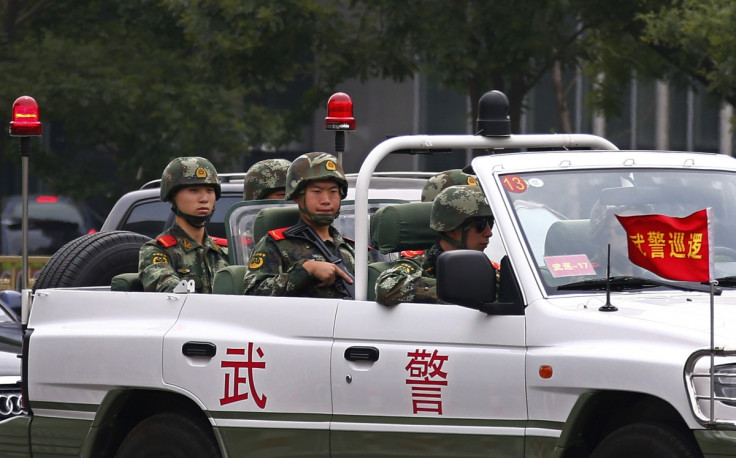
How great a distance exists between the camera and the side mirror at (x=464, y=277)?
5.70m

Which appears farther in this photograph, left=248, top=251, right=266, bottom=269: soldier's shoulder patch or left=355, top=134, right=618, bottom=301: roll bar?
left=248, top=251, right=266, bottom=269: soldier's shoulder patch

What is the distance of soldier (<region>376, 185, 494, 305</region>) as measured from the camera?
620cm

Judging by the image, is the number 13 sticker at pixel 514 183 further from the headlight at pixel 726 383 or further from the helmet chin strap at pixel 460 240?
the headlight at pixel 726 383

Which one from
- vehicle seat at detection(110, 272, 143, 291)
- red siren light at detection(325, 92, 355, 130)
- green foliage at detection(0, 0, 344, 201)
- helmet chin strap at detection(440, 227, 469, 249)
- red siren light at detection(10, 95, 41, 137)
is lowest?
vehicle seat at detection(110, 272, 143, 291)

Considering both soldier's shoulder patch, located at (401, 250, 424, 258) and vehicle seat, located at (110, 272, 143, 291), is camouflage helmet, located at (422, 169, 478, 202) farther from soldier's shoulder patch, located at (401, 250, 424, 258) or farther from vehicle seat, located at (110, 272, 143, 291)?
vehicle seat, located at (110, 272, 143, 291)

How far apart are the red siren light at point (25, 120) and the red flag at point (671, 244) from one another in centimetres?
376

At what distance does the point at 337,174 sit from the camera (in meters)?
7.05

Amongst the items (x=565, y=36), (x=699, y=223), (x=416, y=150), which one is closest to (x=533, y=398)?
(x=699, y=223)

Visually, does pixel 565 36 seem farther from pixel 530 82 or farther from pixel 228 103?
pixel 228 103

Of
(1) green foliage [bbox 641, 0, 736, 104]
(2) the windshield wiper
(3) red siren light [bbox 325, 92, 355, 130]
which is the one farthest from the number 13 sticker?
(1) green foliage [bbox 641, 0, 736, 104]

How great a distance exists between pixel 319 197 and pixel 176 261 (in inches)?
47.7

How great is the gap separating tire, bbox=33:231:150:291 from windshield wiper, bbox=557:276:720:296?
364 cm

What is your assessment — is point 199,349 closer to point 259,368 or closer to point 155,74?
point 259,368

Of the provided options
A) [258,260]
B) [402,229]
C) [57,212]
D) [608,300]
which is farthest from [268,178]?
[57,212]
